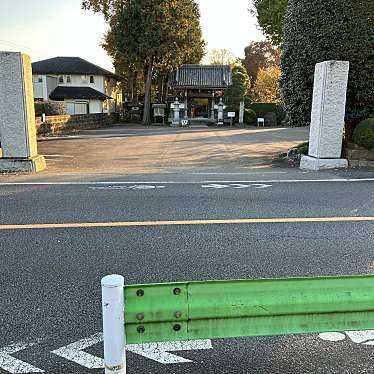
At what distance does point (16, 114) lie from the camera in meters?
9.87

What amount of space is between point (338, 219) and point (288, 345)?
3222 millimetres

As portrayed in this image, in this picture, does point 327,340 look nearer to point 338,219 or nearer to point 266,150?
point 338,219

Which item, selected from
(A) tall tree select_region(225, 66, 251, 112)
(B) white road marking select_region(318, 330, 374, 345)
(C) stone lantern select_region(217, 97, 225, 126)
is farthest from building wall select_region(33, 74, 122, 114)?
(B) white road marking select_region(318, 330, 374, 345)

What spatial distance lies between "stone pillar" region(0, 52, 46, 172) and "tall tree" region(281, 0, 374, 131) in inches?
275

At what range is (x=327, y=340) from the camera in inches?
109

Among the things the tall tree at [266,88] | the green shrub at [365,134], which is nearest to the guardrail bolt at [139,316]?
the green shrub at [365,134]

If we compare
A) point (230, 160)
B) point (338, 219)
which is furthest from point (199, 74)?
point (338, 219)

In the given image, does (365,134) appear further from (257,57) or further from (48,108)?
(257,57)

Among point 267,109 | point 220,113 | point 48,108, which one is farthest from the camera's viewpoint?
point 267,109

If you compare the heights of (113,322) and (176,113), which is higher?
(176,113)

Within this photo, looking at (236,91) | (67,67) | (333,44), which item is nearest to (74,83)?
(67,67)

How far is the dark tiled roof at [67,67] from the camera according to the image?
44656 mm

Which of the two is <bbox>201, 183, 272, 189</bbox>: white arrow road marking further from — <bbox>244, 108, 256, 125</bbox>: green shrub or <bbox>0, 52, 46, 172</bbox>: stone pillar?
<bbox>244, 108, 256, 125</bbox>: green shrub

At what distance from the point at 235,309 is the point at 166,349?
3.40 feet
